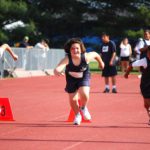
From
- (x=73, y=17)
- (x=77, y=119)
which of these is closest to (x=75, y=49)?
(x=77, y=119)

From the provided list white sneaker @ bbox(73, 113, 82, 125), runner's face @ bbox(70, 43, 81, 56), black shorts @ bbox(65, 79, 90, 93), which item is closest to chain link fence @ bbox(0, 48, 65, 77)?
black shorts @ bbox(65, 79, 90, 93)

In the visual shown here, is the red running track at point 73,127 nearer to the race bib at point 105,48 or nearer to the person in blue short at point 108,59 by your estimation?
the person in blue short at point 108,59

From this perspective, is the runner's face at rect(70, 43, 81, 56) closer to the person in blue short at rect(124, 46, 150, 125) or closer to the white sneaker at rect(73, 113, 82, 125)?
the person in blue short at rect(124, 46, 150, 125)

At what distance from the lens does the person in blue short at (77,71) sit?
39.7 feet

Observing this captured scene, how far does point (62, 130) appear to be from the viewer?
37.4ft

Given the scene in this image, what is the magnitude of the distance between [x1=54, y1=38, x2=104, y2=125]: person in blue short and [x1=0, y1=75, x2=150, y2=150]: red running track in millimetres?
444

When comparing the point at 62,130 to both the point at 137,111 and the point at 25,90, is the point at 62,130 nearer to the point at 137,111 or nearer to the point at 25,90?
the point at 137,111

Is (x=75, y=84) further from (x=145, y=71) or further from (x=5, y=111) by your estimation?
(x=5, y=111)

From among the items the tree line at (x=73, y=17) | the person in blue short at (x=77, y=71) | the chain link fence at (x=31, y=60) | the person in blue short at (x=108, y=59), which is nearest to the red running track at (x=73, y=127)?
the person in blue short at (x=77, y=71)

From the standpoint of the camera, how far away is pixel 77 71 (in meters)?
12.2

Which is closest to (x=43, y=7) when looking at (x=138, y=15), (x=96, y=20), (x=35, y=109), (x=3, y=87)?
(x=96, y=20)

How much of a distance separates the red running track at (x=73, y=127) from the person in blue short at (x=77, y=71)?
444mm

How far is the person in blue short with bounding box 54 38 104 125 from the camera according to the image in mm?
12086

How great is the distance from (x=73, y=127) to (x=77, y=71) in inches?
42.3
